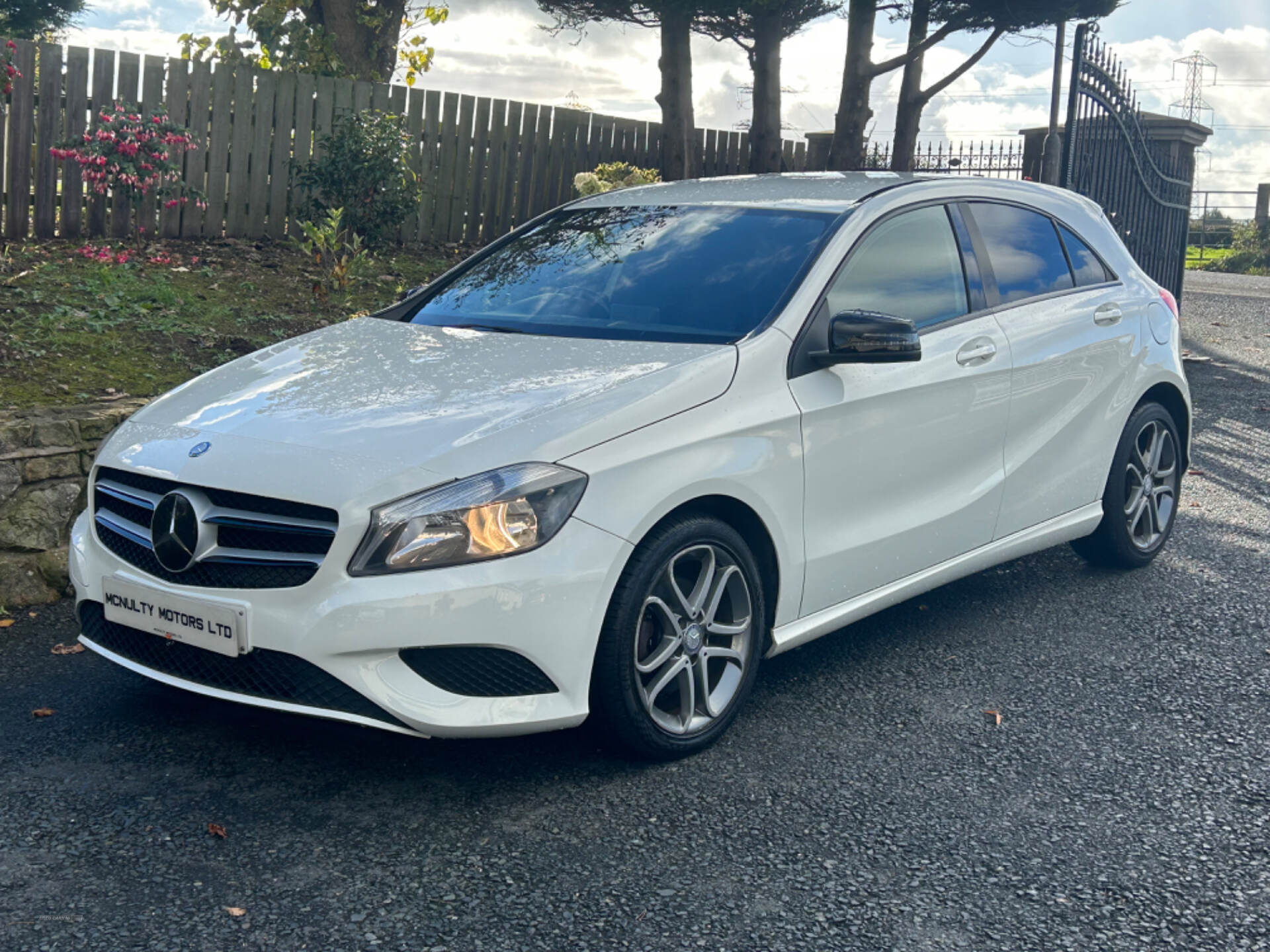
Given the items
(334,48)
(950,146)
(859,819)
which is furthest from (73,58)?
(950,146)

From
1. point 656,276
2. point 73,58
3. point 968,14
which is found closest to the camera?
point 656,276

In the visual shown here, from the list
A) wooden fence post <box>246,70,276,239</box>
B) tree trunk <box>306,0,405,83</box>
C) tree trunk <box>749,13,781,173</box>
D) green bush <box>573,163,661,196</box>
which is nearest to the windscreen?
wooden fence post <box>246,70,276,239</box>

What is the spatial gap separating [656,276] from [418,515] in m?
1.61

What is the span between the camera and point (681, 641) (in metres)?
3.80

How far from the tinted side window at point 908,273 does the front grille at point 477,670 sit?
1.65 meters

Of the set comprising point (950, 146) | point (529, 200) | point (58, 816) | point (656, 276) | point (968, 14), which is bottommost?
point (58, 816)

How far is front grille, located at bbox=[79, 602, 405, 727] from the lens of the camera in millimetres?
3350

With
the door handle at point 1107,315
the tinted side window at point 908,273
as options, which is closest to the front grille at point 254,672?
the tinted side window at point 908,273

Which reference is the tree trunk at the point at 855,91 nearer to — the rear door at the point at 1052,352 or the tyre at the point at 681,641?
the rear door at the point at 1052,352

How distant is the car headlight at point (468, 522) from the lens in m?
3.30

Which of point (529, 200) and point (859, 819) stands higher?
point (529, 200)

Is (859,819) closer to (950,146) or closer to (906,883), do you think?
(906,883)

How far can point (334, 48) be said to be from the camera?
14117 mm

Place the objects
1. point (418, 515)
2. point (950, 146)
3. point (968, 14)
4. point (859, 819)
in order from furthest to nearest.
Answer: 1. point (950, 146)
2. point (968, 14)
3. point (859, 819)
4. point (418, 515)
